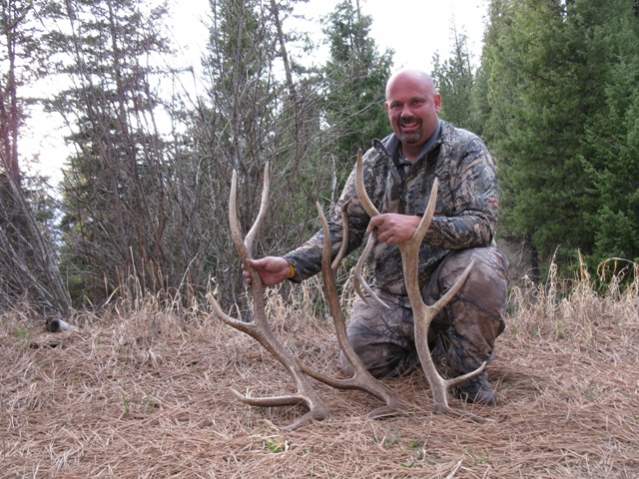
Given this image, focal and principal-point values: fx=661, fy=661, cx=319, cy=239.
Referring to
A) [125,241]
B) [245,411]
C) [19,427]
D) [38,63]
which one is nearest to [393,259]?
[245,411]

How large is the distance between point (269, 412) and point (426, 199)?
4.44 ft

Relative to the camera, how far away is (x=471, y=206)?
10.2 ft

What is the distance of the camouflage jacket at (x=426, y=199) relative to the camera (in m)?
3.07

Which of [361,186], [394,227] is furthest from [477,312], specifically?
[361,186]

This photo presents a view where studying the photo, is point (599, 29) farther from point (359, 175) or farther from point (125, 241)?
point (359, 175)

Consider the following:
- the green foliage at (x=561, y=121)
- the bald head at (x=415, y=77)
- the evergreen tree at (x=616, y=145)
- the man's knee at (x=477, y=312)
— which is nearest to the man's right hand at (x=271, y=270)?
the man's knee at (x=477, y=312)

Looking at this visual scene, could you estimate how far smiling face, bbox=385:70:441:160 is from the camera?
10.8ft

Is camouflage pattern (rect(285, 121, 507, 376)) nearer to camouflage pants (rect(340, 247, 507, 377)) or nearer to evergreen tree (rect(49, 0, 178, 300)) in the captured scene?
camouflage pants (rect(340, 247, 507, 377))

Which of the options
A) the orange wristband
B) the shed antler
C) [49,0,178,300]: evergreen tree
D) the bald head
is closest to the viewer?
the shed antler

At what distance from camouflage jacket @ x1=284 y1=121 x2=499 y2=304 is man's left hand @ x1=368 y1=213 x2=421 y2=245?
24 cm

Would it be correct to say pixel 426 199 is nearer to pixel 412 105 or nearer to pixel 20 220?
pixel 412 105

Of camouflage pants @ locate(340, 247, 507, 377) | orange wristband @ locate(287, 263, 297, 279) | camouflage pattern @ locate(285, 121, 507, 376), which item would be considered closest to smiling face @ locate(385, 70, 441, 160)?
camouflage pattern @ locate(285, 121, 507, 376)

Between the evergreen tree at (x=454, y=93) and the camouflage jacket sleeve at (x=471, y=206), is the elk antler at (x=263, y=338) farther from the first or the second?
the evergreen tree at (x=454, y=93)

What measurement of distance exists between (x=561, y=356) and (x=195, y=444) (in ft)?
7.23
